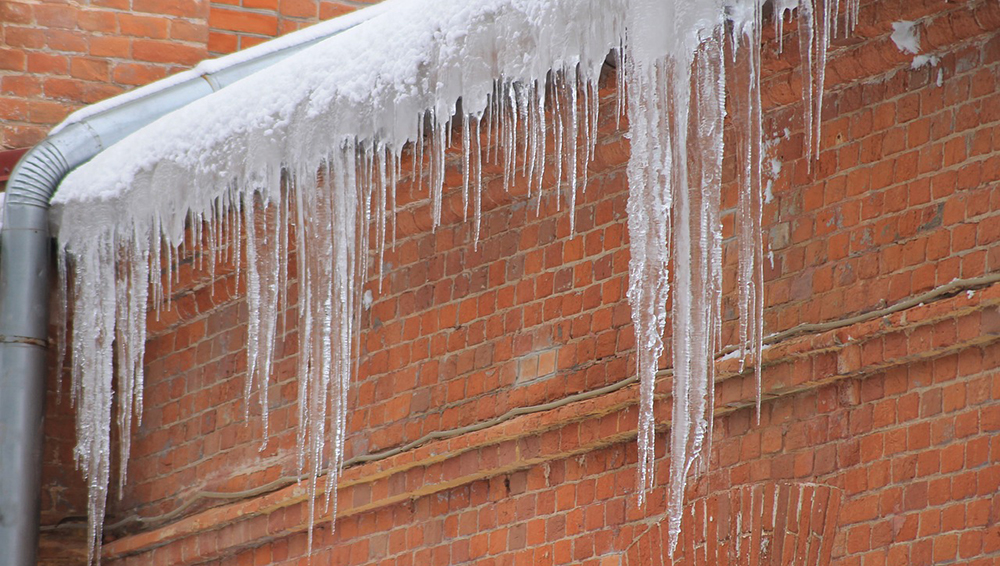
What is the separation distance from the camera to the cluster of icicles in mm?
3527

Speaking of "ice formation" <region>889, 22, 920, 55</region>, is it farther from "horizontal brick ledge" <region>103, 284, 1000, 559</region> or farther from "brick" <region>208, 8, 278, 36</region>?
"brick" <region>208, 8, 278, 36</region>

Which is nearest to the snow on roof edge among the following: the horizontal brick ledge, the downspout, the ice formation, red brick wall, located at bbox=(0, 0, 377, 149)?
the downspout

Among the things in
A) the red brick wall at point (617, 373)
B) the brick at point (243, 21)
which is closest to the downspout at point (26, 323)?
the red brick wall at point (617, 373)

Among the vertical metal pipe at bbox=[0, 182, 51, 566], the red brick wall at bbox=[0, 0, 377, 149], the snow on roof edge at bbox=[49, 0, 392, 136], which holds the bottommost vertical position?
the vertical metal pipe at bbox=[0, 182, 51, 566]

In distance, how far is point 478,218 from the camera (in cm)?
421

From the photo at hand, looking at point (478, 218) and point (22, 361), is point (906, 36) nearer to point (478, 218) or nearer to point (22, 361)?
point (478, 218)

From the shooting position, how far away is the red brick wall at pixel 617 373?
345 centimetres

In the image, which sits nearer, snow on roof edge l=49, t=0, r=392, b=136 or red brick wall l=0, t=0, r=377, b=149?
snow on roof edge l=49, t=0, r=392, b=136

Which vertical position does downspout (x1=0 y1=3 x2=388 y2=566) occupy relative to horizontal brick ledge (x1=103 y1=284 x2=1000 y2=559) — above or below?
above

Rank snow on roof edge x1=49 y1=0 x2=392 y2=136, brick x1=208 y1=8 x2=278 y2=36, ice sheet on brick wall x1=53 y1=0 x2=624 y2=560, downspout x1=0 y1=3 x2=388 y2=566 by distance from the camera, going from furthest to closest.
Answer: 1. brick x1=208 y1=8 x2=278 y2=36
2. snow on roof edge x1=49 y1=0 x2=392 y2=136
3. downspout x1=0 y1=3 x2=388 y2=566
4. ice sheet on brick wall x1=53 y1=0 x2=624 y2=560

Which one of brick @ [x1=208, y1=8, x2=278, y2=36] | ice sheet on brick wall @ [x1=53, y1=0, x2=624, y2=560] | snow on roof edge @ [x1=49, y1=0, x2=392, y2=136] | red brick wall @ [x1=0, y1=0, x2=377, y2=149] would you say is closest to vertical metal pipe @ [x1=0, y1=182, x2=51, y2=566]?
ice sheet on brick wall @ [x1=53, y1=0, x2=624, y2=560]

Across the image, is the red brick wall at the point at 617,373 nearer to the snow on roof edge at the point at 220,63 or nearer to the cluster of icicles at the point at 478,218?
the cluster of icicles at the point at 478,218

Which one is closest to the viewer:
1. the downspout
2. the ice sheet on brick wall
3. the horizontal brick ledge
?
the horizontal brick ledge

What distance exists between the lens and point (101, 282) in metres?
5.50
